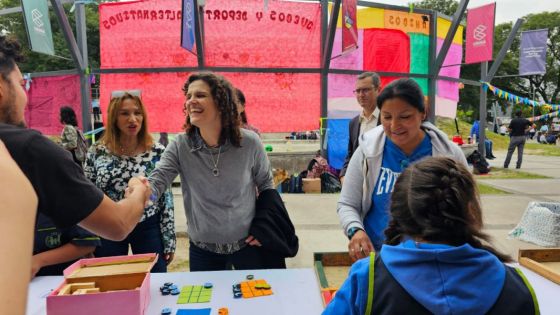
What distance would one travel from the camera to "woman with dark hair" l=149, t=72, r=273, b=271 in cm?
231

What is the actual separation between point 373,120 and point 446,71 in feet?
26.9

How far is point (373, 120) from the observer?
3.66 meters

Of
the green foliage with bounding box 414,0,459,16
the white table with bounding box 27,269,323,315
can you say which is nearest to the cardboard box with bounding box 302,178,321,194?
the white table with bounding box 27,269,323,315

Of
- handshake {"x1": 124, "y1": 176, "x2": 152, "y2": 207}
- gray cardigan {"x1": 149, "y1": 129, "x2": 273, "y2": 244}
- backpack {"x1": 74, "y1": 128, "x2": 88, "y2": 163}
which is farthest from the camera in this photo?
backpack {"x1": 74, "y1": 128, "x2": 88, "y2": 163}

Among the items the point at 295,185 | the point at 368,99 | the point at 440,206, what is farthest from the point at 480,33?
the point at 440,206

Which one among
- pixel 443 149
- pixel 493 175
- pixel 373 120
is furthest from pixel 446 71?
pixel 443 149

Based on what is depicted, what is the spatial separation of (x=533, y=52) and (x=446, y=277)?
51.1 feet

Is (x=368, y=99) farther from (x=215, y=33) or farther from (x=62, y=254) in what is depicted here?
(x=215, y=33)

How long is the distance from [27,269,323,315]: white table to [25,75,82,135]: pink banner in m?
6.69

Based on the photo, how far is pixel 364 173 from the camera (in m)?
2.19

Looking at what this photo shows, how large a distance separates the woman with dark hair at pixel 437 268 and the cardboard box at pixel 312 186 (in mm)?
6886

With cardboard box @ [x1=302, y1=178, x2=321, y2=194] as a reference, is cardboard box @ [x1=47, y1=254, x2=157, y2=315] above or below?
above

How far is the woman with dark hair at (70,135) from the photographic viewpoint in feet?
21.2

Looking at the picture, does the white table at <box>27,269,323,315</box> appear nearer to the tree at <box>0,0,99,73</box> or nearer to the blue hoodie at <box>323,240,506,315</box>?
the blue hoodie at <box>323,240,506,315</box>
